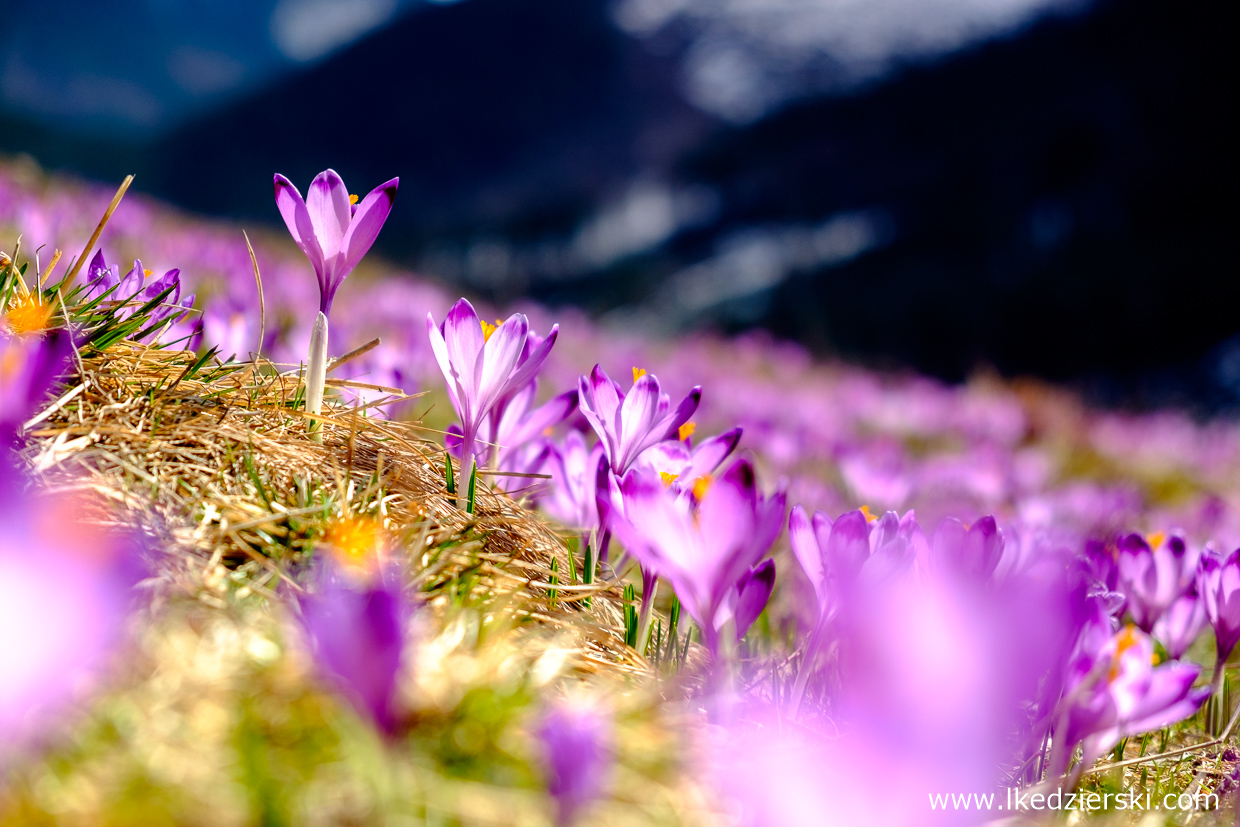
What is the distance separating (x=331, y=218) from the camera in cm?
139

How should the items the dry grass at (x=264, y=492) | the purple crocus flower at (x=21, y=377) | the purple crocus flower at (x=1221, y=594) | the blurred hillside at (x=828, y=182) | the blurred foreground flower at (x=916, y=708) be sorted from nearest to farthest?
1. the blurred foreground flower at (x=916, y=708)
2. the purple crocus flower at (x=21, y=377)
3. the dry grass at (x=264, y=492)
4. the purple crocus flower at (x=1221, y=594)
5. the blurred hillside at (x=828, y=182)

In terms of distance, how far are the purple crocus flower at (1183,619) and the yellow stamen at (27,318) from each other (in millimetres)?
2260

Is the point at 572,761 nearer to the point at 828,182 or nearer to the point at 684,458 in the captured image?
the point at 684,458

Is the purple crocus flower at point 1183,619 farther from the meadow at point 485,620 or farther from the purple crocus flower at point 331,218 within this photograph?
the purple crocus flower at point 331,218

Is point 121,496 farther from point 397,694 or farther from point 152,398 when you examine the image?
point 397,694

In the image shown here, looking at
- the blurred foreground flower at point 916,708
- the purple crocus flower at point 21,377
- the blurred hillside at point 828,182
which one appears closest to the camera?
the blurred foreground flower at point 916,708

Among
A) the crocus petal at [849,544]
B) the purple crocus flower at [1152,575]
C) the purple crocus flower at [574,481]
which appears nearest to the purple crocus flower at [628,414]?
the purple crocus flower at [574,481]

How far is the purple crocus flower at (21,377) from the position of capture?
100 cm

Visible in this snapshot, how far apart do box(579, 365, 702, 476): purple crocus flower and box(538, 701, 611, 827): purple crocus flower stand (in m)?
0.71

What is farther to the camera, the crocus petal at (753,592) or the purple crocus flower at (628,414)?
the purple crocus flower at (628,414)

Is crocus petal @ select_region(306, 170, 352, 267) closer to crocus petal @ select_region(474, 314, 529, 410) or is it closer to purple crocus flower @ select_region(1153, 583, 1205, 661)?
crocus petal @ select_region(474, 314, 529, 410)

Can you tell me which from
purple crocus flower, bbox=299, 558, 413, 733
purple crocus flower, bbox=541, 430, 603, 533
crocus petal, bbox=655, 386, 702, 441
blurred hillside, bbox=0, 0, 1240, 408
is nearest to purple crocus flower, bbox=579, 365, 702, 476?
crocus petal, bbox=655, 386, 702, 441

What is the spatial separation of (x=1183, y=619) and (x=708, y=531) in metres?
1.31

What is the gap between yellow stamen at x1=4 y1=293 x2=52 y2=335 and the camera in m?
1.32
